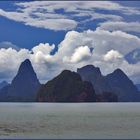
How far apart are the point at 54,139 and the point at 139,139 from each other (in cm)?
1248

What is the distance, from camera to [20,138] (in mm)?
63156

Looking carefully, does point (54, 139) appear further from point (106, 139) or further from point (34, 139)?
point (106, 139)

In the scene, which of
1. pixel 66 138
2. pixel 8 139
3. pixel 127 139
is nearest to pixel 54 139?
pixel 66 138

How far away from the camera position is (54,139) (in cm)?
6206

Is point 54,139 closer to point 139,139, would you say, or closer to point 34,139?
point 34,139

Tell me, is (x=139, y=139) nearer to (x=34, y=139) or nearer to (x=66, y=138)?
(x=66, y=138)

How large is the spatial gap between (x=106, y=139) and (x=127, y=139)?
317 cm

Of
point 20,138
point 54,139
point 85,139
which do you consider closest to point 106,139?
point 85,139

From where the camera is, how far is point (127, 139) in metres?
62.3

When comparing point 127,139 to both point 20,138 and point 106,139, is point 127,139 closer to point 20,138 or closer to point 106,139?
point 106,139

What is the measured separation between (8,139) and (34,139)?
3864mm

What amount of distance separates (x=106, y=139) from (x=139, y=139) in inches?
190

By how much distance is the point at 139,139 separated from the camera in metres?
61.8

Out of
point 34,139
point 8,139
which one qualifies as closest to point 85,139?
point 34,139
